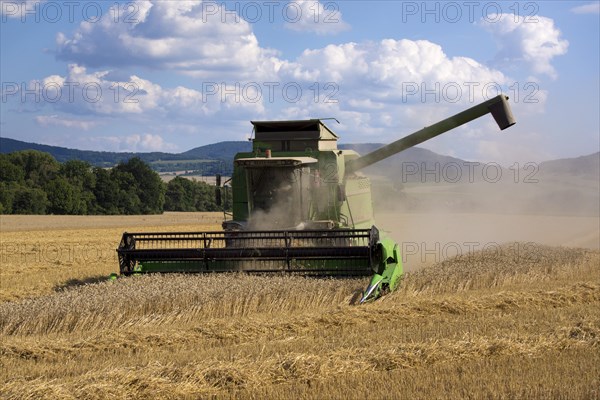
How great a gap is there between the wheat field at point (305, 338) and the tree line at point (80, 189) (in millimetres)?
32076

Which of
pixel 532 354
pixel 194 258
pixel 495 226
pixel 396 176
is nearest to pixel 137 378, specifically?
pixel 532 354

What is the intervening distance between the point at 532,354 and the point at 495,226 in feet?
57.3

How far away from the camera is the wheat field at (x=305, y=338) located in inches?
202

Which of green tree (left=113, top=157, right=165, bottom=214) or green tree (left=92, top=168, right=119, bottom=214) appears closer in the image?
green tree (left=92, top=168, right=119, bottom=214)

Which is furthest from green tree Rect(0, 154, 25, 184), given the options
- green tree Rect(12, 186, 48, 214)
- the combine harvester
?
the combine harvester

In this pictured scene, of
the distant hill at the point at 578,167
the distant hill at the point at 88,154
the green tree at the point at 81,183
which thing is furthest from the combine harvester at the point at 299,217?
the distant hill at the point at 88,154

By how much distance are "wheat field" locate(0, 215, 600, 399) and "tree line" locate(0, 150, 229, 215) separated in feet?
105

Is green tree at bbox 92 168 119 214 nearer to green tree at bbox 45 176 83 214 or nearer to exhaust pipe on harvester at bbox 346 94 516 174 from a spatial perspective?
green tree at bbox 45 176 83 214

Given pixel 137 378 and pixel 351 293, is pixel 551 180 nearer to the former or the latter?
pixel 351 293

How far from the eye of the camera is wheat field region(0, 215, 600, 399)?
5121 millimetres

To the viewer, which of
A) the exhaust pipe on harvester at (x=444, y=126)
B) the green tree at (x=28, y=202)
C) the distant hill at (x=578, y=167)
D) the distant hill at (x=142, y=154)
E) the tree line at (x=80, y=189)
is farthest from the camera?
the distant hill at (x=142, y=154)

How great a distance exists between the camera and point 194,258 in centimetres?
986

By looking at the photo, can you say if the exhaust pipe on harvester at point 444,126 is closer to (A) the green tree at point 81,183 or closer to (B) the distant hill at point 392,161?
(B) the distant hill at point 392,161

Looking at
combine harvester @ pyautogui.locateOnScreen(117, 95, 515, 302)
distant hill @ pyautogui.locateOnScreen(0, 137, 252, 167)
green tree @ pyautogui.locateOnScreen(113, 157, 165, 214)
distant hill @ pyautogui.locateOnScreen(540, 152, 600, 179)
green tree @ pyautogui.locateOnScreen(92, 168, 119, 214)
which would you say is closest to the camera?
combine harvester @ pyautogui.locateOnScreen(117, 95, 515, 302)
